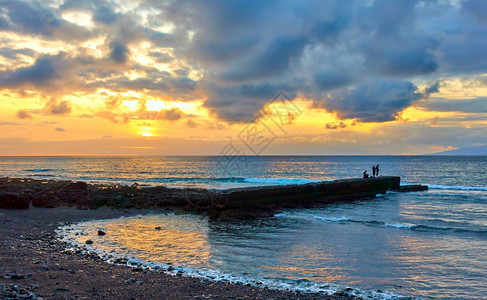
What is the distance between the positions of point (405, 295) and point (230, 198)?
43.4ft

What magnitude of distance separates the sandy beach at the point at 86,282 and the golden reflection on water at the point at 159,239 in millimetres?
1640

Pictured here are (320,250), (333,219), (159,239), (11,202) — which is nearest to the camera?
(320,250)

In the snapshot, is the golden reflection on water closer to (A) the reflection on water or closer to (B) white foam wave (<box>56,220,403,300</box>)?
(A) the reflection on water

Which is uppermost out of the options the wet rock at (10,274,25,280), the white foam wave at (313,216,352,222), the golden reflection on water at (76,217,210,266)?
the wet rock at (10,274,25,280)

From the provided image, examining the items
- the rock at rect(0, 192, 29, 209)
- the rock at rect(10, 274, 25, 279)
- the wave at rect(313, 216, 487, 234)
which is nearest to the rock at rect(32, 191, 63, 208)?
the rock at rect(0, 192, 29, 209)

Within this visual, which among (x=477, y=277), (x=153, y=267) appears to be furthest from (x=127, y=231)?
(x=477, y=277)

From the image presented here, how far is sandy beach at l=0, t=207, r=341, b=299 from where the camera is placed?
23.7ft

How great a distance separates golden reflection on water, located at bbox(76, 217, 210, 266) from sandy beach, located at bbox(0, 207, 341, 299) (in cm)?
164

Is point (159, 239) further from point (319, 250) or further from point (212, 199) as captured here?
point (212, 199)

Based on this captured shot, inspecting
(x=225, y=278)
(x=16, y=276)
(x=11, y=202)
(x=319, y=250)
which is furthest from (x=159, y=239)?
(x=11, y=202)

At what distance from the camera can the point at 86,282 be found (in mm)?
8023

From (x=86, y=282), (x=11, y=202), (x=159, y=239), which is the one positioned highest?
(x=11, y=202)

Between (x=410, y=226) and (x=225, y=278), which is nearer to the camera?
(x=225, y=278)

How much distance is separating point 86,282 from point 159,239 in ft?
18.2
